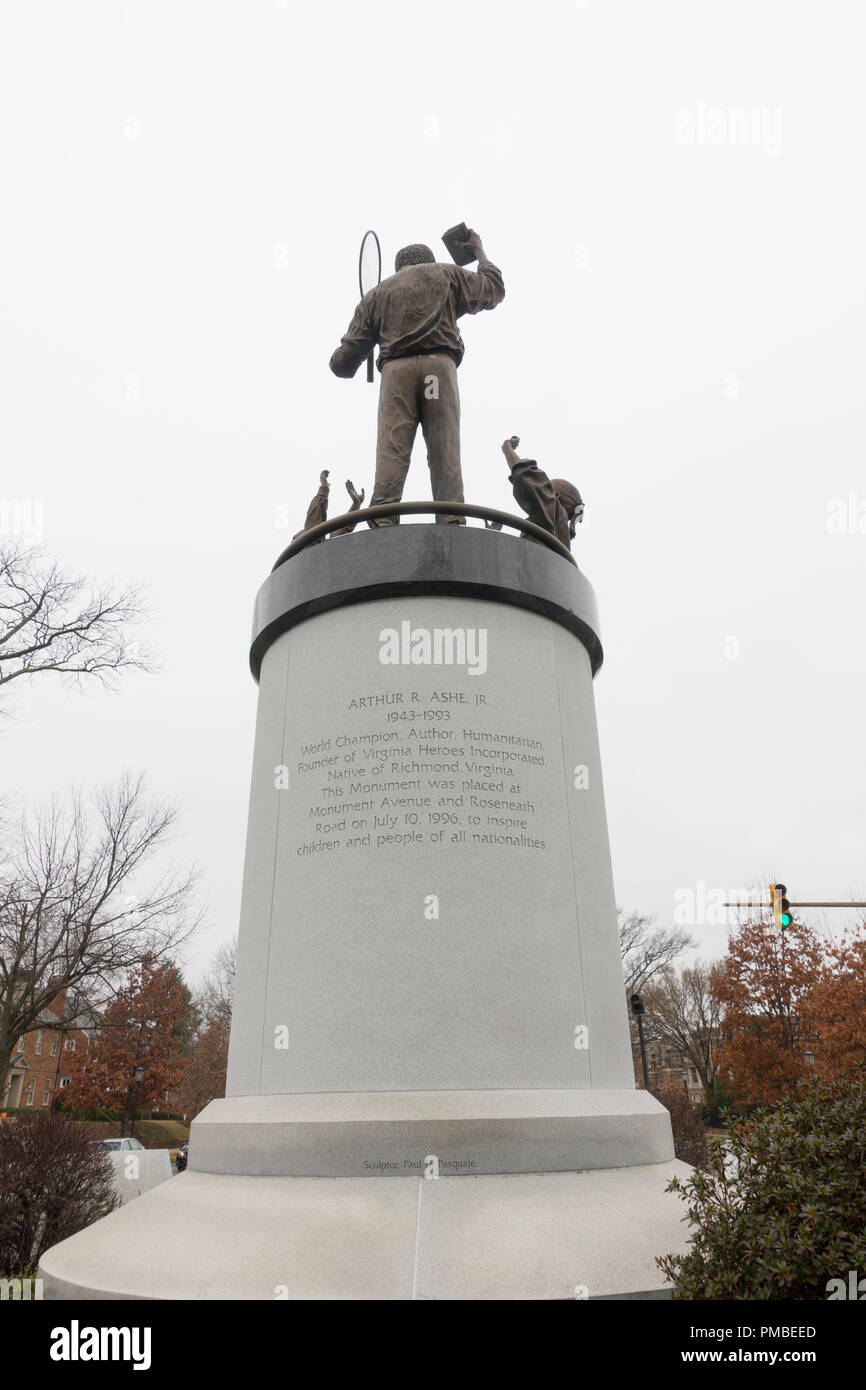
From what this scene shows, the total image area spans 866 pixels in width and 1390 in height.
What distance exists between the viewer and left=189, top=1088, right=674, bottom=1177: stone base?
504 cm

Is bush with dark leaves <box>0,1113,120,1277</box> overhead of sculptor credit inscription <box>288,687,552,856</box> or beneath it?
beneath

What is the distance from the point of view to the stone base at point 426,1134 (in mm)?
5043

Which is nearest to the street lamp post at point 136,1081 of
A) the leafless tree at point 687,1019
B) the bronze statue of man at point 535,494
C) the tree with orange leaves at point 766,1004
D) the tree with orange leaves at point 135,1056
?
the tree with orange leaves at point 135,1056

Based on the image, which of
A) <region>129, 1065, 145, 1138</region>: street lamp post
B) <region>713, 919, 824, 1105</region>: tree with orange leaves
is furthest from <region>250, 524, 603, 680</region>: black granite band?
<region>129, 1065, 145, 1138</region>: street lamp post

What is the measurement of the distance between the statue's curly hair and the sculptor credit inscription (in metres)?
5.01

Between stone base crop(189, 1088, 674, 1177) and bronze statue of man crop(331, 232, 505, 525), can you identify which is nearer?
stone base crop(189, 1088, 674, 1177)

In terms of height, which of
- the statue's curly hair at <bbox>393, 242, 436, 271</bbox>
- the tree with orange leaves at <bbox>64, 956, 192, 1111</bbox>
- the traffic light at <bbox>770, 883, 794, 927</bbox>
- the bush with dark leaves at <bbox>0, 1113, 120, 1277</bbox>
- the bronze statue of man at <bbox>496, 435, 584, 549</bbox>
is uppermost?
the statue's curly hair at <bbox>393, 242, 436, 271</bbox>

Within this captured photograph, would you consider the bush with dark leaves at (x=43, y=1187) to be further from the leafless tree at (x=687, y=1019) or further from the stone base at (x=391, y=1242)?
the leafless tree at (x=687, y=1019)

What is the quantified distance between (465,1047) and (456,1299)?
1587 millimetres

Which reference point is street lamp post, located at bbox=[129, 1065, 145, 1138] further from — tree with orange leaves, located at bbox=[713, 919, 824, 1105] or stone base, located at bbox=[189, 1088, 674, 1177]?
stone base, located at bbox=[189, 1088, 674, 1177]

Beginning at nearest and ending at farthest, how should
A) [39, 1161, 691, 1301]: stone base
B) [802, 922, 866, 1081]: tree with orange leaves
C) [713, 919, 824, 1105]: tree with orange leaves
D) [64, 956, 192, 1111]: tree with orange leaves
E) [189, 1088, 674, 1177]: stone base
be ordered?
[39, 1161, 691, 1301]: stone base < [189, 1088, 674, 1177]: stone base < [802, 922, 866, 1081]: tree with orange leaves < [713, 919, 824, 1105]: tree with orange leaves < [64, 956, 192, 1111]: tree with orange leaves

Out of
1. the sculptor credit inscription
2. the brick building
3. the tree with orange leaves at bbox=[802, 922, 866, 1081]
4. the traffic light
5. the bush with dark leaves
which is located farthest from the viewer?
the brick building

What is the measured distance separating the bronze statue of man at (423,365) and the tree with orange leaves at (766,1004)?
92.4 ft

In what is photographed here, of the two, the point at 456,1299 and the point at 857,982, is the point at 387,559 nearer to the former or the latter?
the point at 456,1299
